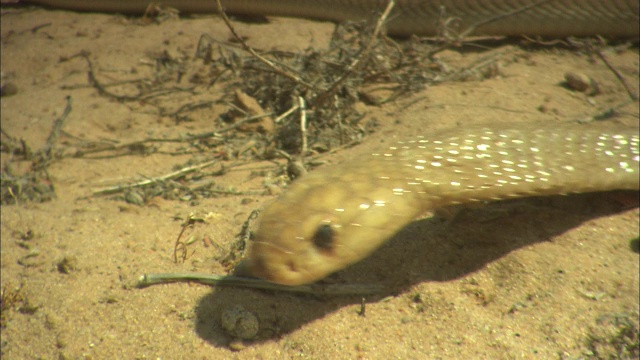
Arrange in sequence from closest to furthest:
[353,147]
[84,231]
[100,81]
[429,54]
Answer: [84,231], [353,147], [429,54], [100,81]

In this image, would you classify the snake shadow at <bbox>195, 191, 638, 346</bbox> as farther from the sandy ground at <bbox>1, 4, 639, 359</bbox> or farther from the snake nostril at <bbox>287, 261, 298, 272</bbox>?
the snake nostril at <bbox>287, 261, 298, 272</bbox>

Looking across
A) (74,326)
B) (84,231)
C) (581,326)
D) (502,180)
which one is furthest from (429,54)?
(74,326)

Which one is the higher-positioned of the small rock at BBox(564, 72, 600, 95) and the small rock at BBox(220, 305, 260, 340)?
the small rock at BBox(564, 72, 600, 95)

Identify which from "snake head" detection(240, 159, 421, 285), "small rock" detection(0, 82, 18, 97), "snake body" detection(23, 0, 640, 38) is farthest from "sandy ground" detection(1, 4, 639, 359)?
"small rock" detection(0, 82, 18, 97)

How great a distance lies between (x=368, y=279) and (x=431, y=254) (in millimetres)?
275

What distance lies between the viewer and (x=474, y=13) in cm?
414

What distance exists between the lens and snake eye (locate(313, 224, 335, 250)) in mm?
1441

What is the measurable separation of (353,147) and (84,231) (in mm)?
1338

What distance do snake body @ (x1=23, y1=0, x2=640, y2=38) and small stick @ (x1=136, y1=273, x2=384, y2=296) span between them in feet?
7.10

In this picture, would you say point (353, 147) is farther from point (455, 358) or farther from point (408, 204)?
point (455, 358)

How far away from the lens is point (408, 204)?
61.0 inches

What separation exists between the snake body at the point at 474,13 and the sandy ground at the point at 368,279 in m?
1.25

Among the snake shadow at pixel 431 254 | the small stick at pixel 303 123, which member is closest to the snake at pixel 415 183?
the snake shadow at pixel 431 254

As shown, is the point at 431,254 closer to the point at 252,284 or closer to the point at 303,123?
the point at 252,284
